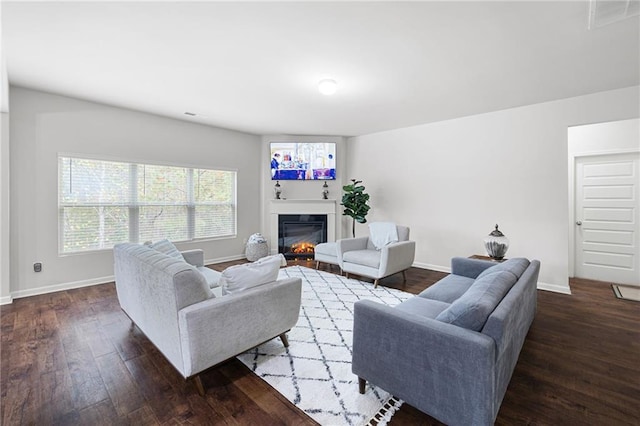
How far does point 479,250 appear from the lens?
4.40 meters

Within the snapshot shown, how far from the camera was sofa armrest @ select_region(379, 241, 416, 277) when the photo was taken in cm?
371

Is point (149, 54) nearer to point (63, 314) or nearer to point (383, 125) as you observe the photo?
point (63, 314)

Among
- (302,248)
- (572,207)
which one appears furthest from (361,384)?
(572,207)

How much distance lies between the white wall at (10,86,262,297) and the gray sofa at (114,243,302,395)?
2379mm

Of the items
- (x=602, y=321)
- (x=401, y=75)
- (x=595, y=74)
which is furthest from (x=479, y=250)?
(x=401, y=75)

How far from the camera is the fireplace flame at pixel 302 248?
19.1 ft

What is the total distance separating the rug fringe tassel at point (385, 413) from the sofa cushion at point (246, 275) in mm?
1110

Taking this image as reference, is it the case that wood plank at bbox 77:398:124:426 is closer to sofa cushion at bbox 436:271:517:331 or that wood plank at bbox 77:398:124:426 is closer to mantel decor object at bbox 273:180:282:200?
sofa cushion at bbox 436:271:517:331

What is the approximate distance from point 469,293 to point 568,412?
2.90ft

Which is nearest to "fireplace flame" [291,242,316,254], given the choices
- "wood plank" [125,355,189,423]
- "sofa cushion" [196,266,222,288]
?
"sofa cushion" [196,266,222,288]

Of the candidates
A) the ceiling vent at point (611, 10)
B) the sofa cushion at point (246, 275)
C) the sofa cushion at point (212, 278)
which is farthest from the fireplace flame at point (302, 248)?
the ceiling vent at point (611, 10)

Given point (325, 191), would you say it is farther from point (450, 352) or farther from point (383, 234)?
point (450, 352)

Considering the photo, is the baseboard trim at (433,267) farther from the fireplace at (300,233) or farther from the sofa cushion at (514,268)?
the sofa cushion at (514,268)

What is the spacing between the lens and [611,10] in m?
1.89
